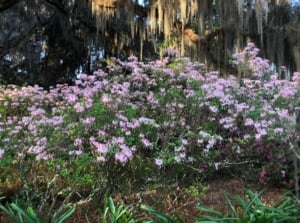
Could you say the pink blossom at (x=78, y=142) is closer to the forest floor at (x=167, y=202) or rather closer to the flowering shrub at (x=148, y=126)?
the flowering shrub at (x=148, y=126)

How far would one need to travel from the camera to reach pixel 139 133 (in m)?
4.47

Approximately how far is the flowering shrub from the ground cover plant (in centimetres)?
1

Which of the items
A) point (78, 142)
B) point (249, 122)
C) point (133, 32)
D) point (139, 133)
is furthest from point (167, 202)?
point (133, 32)

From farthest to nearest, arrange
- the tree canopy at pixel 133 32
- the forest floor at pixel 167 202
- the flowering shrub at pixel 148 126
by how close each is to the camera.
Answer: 1. the tree canopy at pixel 133 32
2. the forest floor at pixel 167 202
3. the flowering shrub at pixel 148 126

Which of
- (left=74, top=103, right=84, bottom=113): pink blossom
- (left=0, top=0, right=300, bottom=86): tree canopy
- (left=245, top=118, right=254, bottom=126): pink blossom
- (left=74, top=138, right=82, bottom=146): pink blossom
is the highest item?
(left=0, top=0, right=300, bottom=86): tree canopy

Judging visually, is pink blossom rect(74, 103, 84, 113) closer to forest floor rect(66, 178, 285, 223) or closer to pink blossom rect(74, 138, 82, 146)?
pink blossom rect(74, 138, 82, 146)

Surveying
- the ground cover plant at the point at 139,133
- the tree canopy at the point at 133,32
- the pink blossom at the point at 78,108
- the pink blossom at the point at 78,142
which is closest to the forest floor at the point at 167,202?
the ground cover plant at the point at 139,133

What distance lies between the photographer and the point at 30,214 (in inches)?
138

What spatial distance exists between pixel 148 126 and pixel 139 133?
11 centimetres

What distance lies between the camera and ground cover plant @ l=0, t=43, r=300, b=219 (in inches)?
172

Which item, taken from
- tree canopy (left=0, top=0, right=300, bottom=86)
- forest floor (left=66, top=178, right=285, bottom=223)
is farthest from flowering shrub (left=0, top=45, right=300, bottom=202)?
tree canopy (left=0, top=0, right=300, bottom=86)

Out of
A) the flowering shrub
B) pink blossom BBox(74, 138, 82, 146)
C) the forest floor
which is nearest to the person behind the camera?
pink blossom BBox(74, 138, 82, 146)

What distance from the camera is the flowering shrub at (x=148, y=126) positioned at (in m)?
4.36

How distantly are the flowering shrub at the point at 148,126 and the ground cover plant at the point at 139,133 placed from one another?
0.01m
